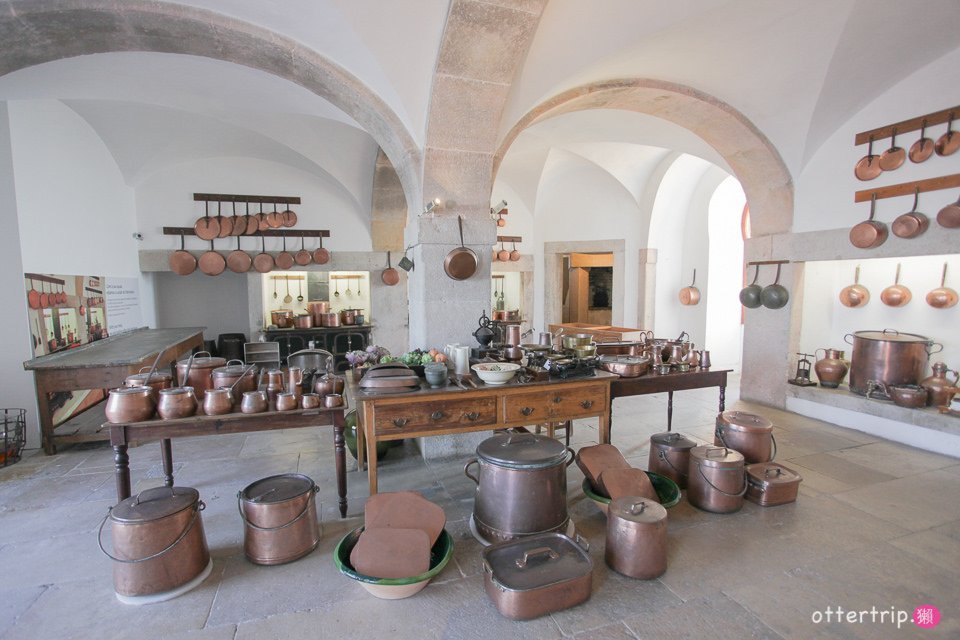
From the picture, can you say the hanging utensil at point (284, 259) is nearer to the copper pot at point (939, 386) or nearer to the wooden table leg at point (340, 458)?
the wooden table leg at point (340, 458)

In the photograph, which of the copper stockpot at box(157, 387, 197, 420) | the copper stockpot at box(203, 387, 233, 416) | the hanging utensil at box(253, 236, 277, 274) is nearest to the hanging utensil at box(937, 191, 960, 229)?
the copper stockpot at box(203, 387, 233, 416)

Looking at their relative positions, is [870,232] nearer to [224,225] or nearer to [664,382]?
[664,382]

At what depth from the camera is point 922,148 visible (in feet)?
13.5

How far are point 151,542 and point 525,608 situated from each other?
182 centimetres

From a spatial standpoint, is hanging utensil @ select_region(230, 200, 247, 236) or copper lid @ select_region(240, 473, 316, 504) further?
hanging utensil @ select_region(230, 200, 247, 236)

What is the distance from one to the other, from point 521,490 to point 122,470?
95.0 inches

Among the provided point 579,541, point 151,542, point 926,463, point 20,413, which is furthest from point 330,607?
point 926,463

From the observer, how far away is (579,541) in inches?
95.3

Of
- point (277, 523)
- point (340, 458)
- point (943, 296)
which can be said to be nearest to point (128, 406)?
point (277, 523)

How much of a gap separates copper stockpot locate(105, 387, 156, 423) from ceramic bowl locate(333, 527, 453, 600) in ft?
4.80

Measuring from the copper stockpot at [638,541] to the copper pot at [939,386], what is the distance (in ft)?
12.6

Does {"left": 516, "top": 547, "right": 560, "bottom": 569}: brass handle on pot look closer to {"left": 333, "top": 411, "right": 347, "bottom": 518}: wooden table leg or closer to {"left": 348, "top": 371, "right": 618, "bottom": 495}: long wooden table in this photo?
{"left": 348, "top": 371, "right": 618, "bottom": 495}: long wooden table

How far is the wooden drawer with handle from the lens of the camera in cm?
291

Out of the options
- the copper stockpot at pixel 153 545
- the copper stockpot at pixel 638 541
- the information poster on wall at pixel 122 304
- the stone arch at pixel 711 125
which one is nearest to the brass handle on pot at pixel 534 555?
the copper stockpot at pixel 638 541
